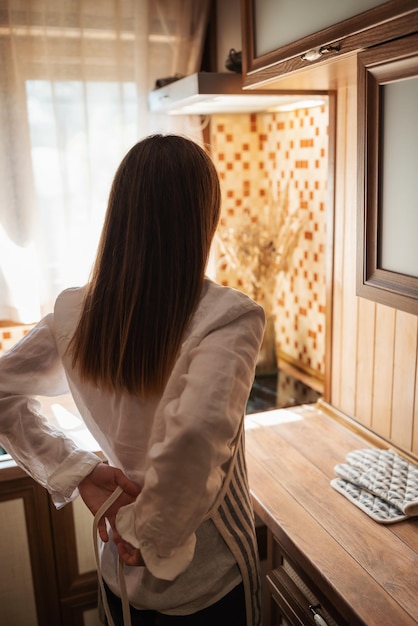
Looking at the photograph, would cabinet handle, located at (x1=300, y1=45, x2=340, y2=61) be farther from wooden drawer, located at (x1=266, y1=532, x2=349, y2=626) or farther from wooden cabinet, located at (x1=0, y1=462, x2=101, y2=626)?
wooden cabinet, located at (x1=0, y1=462, x2=101, y2=626)

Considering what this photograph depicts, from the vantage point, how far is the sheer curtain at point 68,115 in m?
1.87

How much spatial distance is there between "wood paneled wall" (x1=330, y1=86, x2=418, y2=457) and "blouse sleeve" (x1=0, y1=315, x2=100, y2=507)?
0.83 metres

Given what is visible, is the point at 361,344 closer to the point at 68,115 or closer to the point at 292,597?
the point at 292,597

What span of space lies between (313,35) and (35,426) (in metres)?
0.92

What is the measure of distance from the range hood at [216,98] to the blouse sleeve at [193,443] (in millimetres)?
916

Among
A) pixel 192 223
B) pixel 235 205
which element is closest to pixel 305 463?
pixel 192 223

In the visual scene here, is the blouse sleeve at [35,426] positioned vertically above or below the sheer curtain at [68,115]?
below

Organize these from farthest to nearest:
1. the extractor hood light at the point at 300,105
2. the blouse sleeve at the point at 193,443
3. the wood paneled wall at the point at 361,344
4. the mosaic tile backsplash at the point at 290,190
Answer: the mosaic tile backsplash at the point at 290,190 < the extractor hood light at the point at 300,105 < the wood paneled wall at the point at 361,344 < the blouse sleeve at the point at 193,443

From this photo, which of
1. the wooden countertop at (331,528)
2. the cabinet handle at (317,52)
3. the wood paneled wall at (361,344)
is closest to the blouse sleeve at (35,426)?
the wooden countertop at (331,528)

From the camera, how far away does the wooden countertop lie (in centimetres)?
102

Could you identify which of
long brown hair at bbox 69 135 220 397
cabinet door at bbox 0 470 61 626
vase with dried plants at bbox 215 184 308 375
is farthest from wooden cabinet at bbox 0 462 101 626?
vase with dried plants at bbox 215 184 308 375

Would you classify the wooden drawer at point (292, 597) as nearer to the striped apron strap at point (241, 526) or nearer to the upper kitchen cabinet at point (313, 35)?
the striped apron strap at point (241, 526)

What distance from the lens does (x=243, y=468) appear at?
3.41 ft

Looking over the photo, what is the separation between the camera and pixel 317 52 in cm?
115
